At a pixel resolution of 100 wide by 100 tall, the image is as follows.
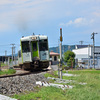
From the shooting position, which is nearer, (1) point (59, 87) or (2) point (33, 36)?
(1) point (59, 87)

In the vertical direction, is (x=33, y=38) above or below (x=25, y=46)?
above

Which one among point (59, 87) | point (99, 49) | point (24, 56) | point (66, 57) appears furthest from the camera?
point (99, 49)

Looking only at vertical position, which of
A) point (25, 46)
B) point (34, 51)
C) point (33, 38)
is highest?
point (33, 38)

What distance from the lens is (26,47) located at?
17.8 meters

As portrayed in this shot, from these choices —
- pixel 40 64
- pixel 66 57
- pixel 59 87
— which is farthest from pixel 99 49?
pixel 59 87

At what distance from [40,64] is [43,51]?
1.36 m

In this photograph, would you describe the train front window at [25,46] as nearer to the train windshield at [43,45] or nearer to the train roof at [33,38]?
the train roof at [33,38]

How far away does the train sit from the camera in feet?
58.3

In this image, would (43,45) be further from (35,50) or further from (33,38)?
(33,38)

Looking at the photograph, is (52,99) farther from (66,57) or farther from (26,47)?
(66,57)

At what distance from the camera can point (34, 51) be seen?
18.1 m

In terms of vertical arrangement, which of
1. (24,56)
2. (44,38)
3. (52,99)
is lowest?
(52,99)

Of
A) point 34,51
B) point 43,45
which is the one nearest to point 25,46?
point 34,51

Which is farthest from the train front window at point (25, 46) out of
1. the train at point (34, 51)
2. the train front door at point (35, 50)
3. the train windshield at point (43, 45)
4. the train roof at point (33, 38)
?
the train windshield at point (43, 45)
